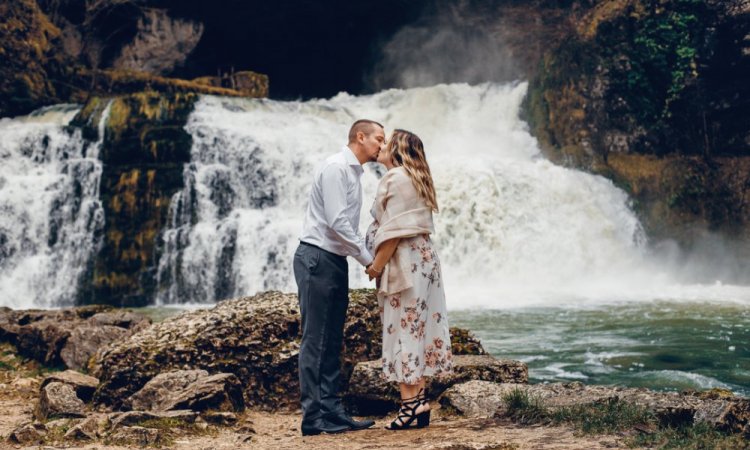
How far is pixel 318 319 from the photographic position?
177 inches

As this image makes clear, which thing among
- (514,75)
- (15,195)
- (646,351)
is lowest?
(646,351)

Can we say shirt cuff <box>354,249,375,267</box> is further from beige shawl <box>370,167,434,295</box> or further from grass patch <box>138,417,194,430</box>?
grass patch <box>138,417,194,430</box>

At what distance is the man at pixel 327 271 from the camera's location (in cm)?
446

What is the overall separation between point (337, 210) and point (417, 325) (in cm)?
82

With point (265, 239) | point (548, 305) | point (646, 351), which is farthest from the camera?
point (265, 239)

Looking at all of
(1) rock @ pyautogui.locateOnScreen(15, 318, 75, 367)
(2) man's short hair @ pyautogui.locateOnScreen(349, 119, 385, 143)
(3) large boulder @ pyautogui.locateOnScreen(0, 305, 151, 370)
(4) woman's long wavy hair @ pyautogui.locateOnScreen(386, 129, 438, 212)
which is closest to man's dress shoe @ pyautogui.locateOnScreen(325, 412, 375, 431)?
(4) woman's long wavy hair @ pyautogui.locateOnScreen(386, 129, 438, 212)

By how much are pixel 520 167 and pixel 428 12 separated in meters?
9.99

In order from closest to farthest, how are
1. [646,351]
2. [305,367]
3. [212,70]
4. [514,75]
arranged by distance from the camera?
[305,367] < [646,351] < [514,75] < [212,70]

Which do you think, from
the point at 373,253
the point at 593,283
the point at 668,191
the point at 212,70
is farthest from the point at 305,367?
the point at 212,70

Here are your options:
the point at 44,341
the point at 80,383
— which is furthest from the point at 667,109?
the point at 80,383

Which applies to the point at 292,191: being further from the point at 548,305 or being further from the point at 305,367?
the point at 305,367

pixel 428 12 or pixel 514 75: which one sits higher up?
pixel 428 12

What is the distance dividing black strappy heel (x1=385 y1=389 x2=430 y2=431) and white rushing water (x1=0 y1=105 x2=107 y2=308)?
47.8ft

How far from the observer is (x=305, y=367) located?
4.52m
